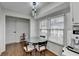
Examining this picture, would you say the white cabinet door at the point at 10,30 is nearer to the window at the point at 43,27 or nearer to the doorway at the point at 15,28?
the doorway at the point at 15,28

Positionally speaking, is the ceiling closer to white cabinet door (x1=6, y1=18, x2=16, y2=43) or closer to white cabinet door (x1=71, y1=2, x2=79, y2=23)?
white cabinet door (x1=6, y1=18, x2=16, y2=43)

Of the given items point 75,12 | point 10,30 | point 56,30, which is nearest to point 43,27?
point 56,30

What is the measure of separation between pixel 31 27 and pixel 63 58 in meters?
3.42

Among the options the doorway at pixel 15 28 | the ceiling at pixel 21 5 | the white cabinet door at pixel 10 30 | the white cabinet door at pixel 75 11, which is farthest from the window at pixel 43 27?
the white cabinet door at pixel 75 11

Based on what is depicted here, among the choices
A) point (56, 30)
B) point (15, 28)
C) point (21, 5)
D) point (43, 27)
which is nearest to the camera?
point (21, 5)

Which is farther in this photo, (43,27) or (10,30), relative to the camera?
(10,30)

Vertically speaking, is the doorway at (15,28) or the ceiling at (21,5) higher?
the ceiling at (21,5)

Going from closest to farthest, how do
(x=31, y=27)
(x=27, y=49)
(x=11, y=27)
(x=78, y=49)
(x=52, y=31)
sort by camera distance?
(x=78, y=49)
(x=27, y=49)
(x=52, y=31)
(x=31, y=27)
(x=11, y=27)

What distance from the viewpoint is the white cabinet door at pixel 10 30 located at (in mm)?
4039

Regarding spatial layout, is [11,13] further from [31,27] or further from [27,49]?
[27,49]

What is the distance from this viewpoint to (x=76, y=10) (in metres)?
1.16

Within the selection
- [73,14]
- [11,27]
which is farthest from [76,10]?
[11,27]

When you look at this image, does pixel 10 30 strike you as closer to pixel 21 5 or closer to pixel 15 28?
pixel 15 28

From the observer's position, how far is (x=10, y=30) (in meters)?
4.20
